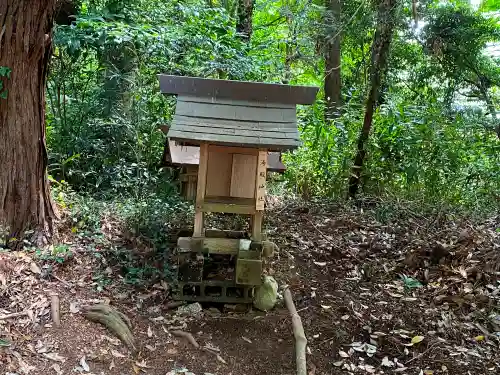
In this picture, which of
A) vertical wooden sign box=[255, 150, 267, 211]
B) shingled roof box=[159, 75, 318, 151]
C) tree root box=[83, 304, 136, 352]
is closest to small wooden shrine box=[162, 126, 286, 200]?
shingled roof box=[159, 75, 318, 151]

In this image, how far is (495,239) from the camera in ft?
15.8

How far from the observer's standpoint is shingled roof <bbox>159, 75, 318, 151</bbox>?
378cm

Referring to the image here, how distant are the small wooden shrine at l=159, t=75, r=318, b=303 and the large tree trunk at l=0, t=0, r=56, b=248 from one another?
1.16m

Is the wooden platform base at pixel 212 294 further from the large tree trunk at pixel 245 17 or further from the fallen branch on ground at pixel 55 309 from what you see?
the large tree trunk at pixel 245 17

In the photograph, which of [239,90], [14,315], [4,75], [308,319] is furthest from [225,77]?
[14,315]

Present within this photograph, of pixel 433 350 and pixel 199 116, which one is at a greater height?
pixel 199 116

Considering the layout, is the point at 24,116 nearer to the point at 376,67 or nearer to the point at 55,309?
the point at 55,309

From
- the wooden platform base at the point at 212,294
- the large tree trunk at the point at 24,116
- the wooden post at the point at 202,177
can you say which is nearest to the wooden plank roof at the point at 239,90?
the wooden post at the point at 202,177

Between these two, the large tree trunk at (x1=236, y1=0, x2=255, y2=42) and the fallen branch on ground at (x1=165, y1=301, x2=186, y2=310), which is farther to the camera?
the large tree trunk at (x1=236, y1=0, x2=255, y2=42)

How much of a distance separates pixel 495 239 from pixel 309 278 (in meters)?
1.98

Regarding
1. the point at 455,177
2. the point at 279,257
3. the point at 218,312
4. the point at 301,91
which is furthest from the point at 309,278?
the point at 455,177

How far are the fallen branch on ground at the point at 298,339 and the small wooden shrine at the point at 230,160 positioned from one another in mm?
386

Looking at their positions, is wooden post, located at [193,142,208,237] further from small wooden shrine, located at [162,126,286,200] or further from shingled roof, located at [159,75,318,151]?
small wooden shrine, located at [162,126,286,200]

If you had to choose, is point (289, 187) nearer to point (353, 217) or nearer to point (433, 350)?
point (353, 217)
